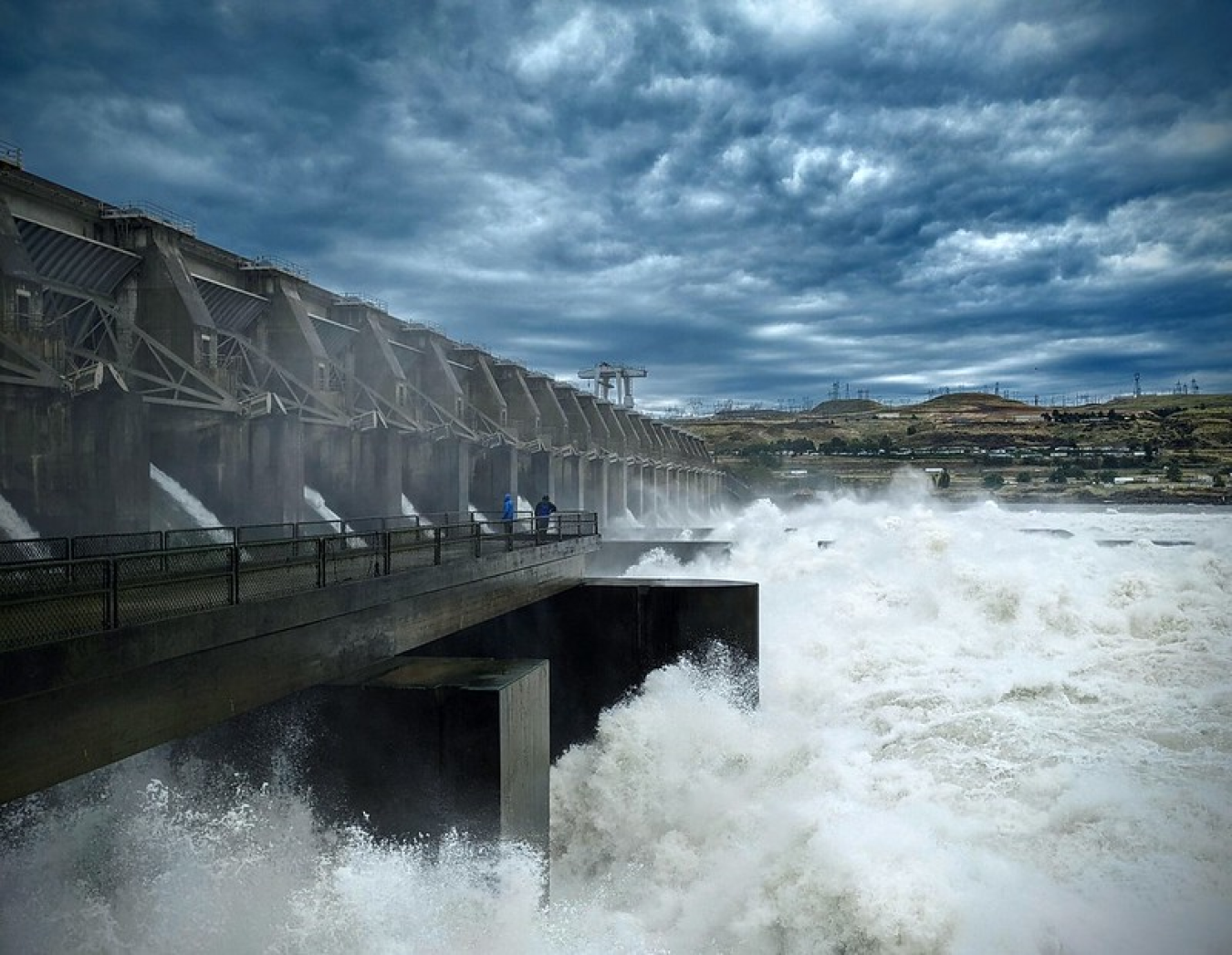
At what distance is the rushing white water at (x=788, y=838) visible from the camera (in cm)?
905

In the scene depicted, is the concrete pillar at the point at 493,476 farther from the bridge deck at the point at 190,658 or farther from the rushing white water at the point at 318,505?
the bridge deck at the point at 190,658

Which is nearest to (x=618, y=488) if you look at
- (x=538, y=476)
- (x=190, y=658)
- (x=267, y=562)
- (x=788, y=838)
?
(x=538, y=476)

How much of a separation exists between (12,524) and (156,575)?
911cm

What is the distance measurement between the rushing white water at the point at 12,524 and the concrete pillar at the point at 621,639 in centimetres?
866

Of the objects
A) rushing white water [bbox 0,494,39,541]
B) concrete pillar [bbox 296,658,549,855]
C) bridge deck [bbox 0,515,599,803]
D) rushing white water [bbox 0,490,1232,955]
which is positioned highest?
rushing white water [bbox 0,494,39,541]

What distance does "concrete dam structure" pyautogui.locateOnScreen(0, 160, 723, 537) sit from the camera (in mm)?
17969

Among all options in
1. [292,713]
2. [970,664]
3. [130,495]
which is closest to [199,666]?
[292,713]

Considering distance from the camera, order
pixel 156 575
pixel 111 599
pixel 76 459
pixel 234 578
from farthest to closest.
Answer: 1. pixel 76 459
2. pixel 156 575
3. pixel 234 578
4. pixel 111 599

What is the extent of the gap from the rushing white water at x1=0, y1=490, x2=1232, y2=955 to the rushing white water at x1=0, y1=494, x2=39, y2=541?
9.24 meters

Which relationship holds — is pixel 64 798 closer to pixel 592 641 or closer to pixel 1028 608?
pixel 592 641

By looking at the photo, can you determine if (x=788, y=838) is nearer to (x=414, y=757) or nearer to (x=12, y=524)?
(x=414, y=757)

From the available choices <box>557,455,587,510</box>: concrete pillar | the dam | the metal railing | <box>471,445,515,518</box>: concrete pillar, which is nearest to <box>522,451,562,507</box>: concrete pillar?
<box>557,455,587,510</box>: concrete pillar

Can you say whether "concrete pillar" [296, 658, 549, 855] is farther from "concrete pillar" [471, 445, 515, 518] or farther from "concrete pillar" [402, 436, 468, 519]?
"concrete pillar" [471, 445, 515, 518]

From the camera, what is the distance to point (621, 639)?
17672 millimetres
